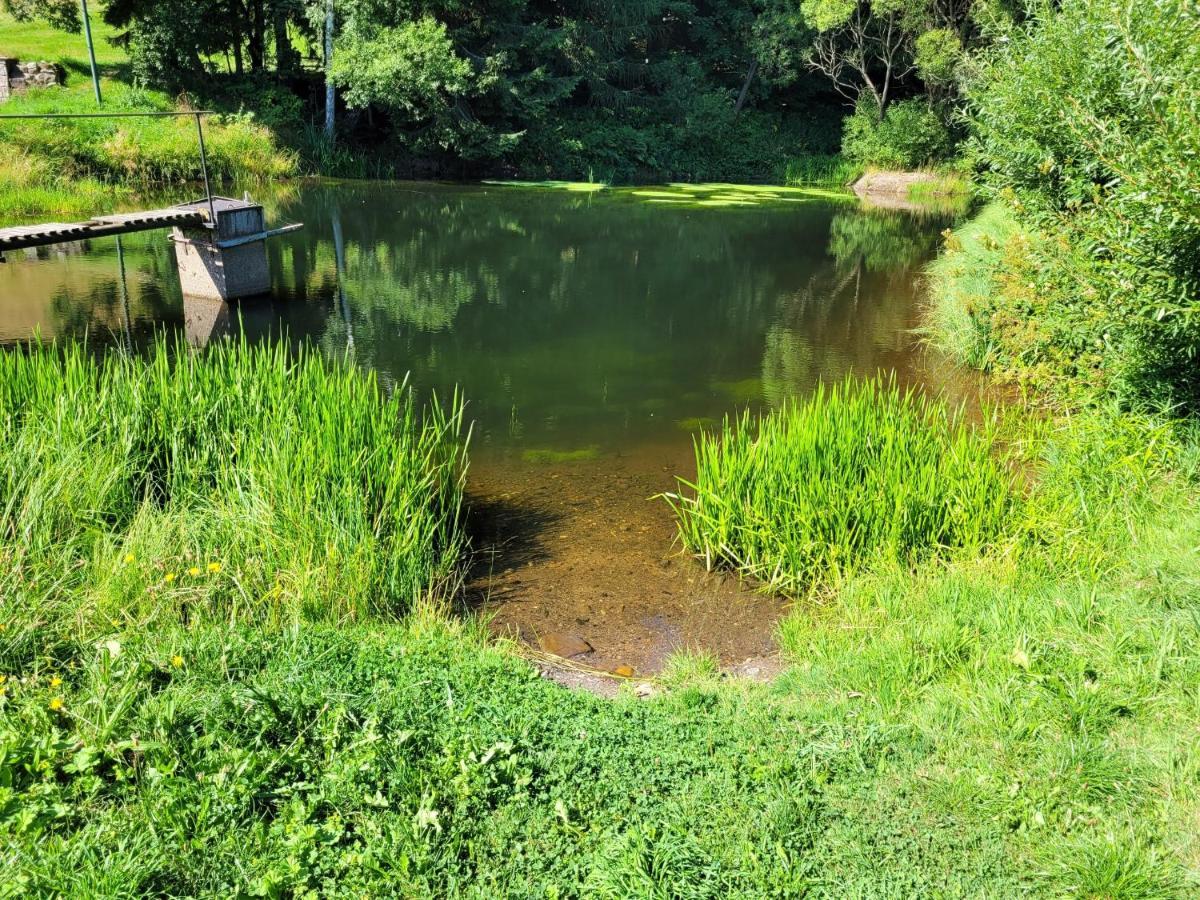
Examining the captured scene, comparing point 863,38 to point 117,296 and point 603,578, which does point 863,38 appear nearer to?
point 117,296

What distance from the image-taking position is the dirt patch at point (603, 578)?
5237mm

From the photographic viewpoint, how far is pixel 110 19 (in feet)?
81.0

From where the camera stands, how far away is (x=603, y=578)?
5.90m

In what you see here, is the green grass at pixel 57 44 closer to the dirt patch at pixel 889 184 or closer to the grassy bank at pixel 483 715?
the dirt patch at pixel 889 184

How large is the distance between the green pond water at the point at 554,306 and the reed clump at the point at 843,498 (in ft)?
7.80

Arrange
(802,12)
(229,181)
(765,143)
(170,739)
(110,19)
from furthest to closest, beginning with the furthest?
1. (765,143)
2. (802,12)
3. (110,19)
4. (229,181)
5. (170,739)

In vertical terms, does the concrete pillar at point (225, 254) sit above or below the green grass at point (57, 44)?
below

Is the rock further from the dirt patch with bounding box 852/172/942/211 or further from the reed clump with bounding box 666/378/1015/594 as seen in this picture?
the dirt patch with bounding box 852/172/942/211

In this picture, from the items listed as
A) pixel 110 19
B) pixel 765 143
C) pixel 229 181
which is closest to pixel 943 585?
pixel 229 181

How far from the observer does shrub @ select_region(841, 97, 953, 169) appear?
28.7 m

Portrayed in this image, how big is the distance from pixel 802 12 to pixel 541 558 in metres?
27.8

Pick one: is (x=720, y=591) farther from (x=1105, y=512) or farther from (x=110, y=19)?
(x=110, y=19)

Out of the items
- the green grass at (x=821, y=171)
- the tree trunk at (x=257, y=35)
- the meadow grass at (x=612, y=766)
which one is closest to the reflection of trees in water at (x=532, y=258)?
the tree trunk at (x=257, y=35)

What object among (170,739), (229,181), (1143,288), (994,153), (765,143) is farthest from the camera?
(765,143)
